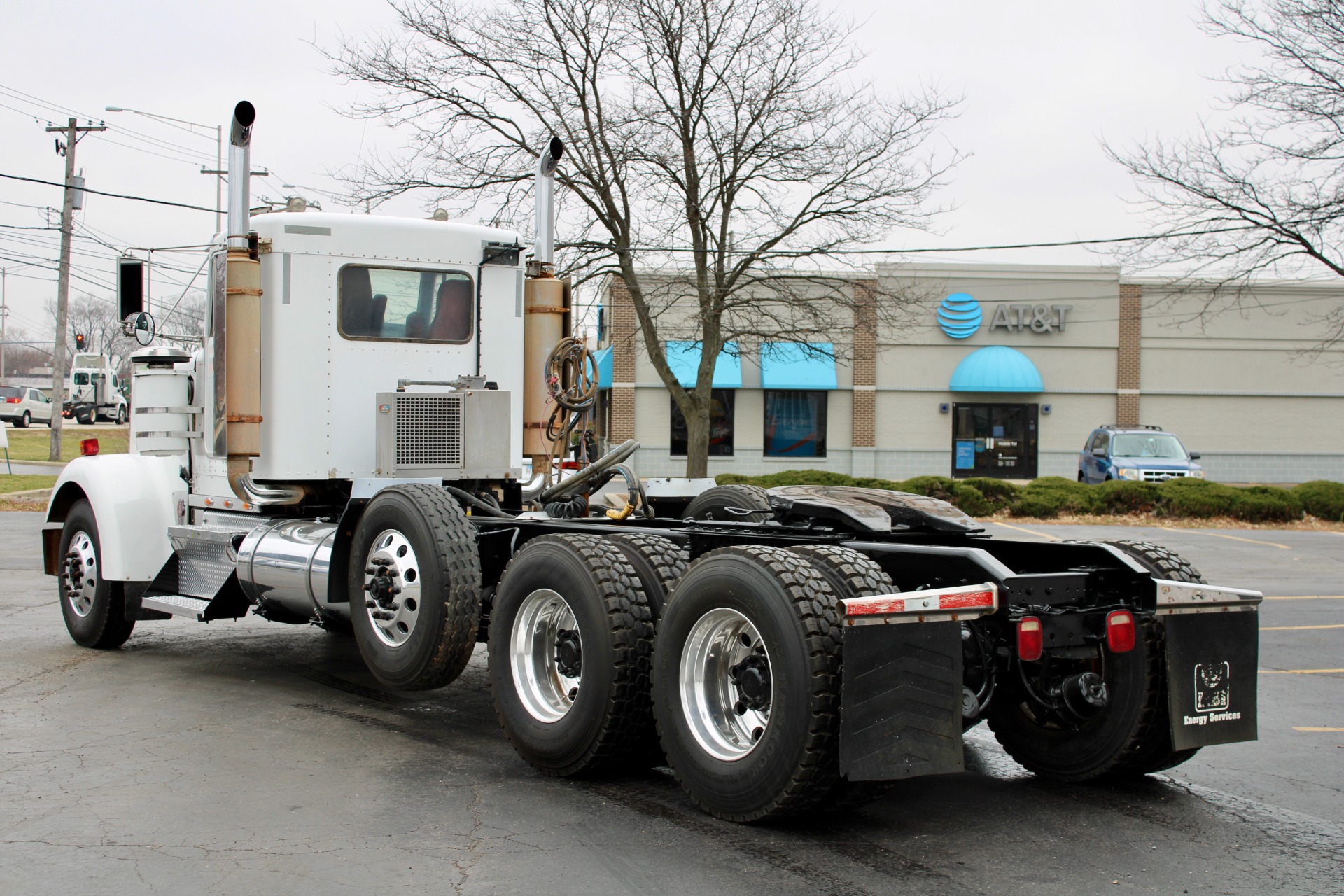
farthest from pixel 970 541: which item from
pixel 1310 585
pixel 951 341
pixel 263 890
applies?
pixel 951 341

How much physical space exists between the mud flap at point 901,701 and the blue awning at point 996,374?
104 ft

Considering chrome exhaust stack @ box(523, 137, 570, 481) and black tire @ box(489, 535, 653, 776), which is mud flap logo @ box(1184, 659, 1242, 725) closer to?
black tire @ box(489, 535, 653, 776)

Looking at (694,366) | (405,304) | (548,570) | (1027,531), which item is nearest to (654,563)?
(548,570)

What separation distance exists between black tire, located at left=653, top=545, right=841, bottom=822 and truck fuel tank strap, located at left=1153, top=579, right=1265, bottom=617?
4.83 ft

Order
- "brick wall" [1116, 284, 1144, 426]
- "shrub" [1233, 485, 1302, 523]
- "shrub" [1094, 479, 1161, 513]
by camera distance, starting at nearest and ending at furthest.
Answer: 1. "shrub" [1233, 485, 1302, 523]
2. "shrub" [1094, 479, 1161, 513]
3. "brick wall" [1116, 284, 1144, 426]

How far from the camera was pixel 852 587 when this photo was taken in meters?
4.58

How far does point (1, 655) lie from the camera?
28.3 ft

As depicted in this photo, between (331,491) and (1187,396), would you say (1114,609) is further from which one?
(1187,396)

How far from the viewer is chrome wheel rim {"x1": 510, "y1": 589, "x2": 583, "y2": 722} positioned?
570cm

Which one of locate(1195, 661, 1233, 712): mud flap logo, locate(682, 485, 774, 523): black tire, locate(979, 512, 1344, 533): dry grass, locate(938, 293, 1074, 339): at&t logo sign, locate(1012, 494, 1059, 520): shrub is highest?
locate(938, 293, 1074, 339): at&t logo sign

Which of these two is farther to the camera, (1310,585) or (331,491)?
(1310,585)

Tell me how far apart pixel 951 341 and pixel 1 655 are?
30.2 metres

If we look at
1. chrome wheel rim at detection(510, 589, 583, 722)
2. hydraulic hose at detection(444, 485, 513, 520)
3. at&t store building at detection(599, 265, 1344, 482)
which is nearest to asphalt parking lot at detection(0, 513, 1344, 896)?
chrome wheel rim at detection(510, 589, 583, 722)

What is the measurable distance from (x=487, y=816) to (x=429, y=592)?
155 centimetres
